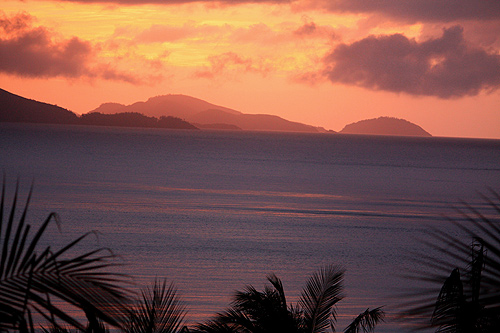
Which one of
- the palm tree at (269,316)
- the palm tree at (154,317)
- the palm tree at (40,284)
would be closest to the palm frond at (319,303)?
the palm tree at (269,316)

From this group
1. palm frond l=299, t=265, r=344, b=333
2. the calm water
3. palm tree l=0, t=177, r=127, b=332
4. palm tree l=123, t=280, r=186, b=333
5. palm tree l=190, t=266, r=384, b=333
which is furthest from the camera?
the calm water

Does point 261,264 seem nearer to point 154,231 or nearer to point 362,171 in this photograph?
point 154,231

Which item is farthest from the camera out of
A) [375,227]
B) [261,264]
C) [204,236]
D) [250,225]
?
[375,227]

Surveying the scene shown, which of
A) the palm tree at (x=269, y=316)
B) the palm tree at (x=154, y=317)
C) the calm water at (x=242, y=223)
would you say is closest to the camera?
the palm tree at (x=154, y=317)

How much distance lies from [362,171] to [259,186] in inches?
1439

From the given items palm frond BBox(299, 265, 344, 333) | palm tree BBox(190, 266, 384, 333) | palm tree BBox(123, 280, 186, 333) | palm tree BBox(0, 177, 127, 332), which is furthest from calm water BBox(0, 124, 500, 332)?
palm tree BBox(0, 177, 127, 332)

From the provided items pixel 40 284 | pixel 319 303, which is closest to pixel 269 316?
pixel 319 303

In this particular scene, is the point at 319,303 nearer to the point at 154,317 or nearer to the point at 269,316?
the point at 269,316

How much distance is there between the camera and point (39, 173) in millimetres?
69000

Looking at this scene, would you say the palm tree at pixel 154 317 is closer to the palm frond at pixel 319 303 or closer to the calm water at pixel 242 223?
the palm frond at pixel 319 303

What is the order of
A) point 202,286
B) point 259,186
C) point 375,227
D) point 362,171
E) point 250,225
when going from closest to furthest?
point 202,286
point 250,225
point 375,227
point 259,186
point 362,171

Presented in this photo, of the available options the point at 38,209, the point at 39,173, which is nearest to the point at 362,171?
the point at 39,173

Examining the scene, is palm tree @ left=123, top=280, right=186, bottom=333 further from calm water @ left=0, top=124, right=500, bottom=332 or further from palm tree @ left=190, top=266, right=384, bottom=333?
calm water @ left=0, top=124, right=500, bottom=332

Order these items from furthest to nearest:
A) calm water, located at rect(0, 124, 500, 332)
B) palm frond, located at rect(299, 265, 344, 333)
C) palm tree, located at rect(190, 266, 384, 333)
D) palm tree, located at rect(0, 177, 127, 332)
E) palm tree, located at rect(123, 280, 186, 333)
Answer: calm water, located at rect(0, 124, 500, 332) < palm frond, located at rect(299, 265, 344, 333) < palm tree, located at rect(190, 266, 384, 333) < palm tree, located at rect(123, 280, 186, 333) < palm tree, located at rect(0, 177, 127, 332)
